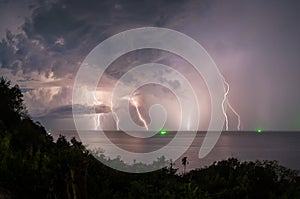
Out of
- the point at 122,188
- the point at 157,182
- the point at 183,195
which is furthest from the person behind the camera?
the point at 122,188

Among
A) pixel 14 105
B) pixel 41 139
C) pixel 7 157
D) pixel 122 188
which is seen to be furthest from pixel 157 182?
pixel 14 105

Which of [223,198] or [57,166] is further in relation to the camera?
[223,198]

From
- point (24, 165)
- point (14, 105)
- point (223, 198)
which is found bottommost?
point (223, 198)

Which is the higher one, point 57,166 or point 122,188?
point 57,166

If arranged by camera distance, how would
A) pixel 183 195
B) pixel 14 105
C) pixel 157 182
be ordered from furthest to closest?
1. pixel 14 105
2. pixel 157 182
3. pixel 183 195

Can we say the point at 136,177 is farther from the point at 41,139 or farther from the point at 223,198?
the point at 41,139

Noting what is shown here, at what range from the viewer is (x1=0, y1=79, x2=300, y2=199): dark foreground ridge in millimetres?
11031

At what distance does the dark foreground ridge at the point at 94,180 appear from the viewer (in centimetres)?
1103

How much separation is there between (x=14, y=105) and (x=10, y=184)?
2364cm

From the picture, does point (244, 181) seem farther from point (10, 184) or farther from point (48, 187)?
point (10, 184)

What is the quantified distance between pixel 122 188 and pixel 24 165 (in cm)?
536

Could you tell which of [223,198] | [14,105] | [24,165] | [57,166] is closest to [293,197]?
[223,198]

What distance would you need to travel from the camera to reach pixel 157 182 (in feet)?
56.6

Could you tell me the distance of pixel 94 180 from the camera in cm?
1712
